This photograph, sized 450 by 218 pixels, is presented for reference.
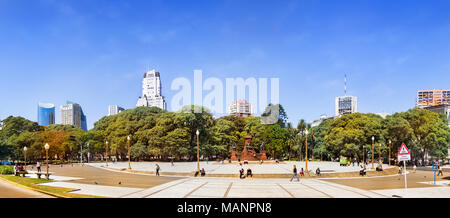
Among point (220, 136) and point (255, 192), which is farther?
point (220, 136)

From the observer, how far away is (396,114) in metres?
62.0

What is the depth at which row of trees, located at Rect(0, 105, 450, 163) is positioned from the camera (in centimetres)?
5900

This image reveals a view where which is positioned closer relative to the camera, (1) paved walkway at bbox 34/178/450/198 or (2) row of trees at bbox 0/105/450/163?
(1) paved walkway at bbox 34/178/450/198

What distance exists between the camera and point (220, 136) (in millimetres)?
71312

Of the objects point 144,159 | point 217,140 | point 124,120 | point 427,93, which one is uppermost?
point 427,93

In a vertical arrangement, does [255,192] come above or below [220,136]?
below

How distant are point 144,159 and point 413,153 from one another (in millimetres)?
63295

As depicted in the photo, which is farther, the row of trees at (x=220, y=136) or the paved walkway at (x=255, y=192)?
the row of trees at (x=220, y=136)

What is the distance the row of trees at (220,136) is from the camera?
59.0 m

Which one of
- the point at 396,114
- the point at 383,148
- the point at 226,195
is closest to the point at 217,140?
the point at 383,148
